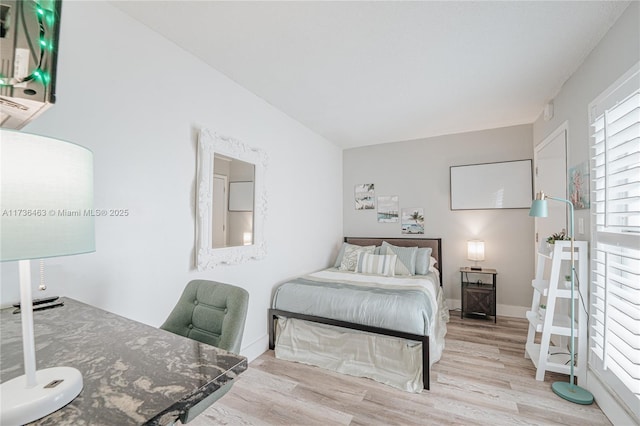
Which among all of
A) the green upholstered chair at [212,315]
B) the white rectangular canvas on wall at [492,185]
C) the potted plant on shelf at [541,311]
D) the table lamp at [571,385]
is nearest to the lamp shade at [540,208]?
the table lamp at [571,385]

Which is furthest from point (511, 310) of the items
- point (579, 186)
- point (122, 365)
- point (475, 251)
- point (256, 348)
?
point (122, 365)

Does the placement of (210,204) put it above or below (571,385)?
above

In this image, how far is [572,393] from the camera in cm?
211

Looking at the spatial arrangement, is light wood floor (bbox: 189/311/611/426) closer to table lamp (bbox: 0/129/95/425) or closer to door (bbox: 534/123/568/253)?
door (bbox: 534/123/568/253)

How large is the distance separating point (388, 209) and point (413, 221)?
429 mm

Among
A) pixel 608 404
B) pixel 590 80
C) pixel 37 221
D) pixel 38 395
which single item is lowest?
pixel 608 404

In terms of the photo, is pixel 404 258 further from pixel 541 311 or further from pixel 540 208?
pixel 540 208

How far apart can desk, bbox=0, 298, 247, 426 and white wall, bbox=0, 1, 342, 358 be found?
1.94 ft

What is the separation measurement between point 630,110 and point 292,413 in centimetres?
285

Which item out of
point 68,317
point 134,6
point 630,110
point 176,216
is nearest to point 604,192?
point 630,110

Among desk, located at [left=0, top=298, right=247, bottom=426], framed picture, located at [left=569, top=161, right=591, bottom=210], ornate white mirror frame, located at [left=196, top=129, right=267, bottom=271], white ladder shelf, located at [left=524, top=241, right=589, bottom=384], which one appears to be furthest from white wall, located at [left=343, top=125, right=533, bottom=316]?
desk, located at [left=0, top=298, right=247, bottom=426]

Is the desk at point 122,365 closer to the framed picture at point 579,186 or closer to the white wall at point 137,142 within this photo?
the white wall at point 137,142

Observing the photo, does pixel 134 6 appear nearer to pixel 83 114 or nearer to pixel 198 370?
pixel 83 114

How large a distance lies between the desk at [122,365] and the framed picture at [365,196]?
399 centimetres
